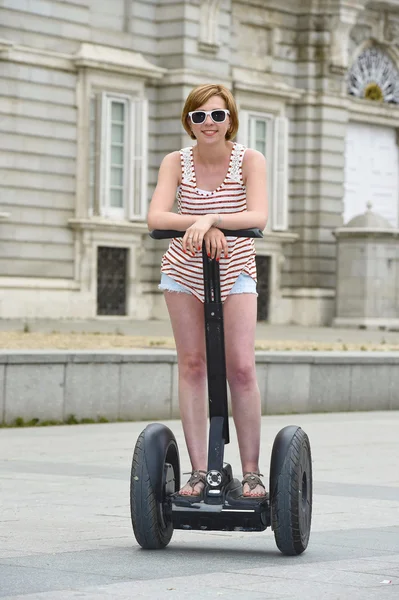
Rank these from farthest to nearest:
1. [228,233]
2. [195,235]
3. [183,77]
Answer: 1. [183,77]
2. [228,233]
3. [195,235]

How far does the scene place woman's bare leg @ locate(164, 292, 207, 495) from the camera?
6488 mm

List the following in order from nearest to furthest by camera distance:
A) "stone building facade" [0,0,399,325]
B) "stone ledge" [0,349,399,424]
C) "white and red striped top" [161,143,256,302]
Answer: "white and red striped top" [161,143,256,302], "stone ledge" [0,349,399,424], "stone building facade" [0,0,399,325]

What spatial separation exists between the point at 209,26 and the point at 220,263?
2621cm

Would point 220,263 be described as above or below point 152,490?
above

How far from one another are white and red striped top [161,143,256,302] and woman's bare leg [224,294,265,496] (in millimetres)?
85

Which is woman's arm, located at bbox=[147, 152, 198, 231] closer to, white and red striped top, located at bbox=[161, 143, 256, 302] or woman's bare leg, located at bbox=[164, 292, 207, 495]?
white and red striped top, located at bbox=[161, 143, 256, 302]

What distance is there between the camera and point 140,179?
102ft

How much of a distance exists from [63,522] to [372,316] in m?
26.4

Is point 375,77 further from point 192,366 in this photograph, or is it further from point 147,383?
point 192,366

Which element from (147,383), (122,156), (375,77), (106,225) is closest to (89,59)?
(122,156)

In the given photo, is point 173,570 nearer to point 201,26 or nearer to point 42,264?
point 42,264

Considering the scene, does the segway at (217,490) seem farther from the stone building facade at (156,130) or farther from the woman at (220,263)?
the stone building facade at (156,130)

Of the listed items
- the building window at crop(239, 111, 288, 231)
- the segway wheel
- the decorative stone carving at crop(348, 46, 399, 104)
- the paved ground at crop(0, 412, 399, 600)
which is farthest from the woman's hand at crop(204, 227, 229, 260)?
the decorative stone carving at crop(348, 46, 399, 104)

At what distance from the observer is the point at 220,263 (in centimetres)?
641
